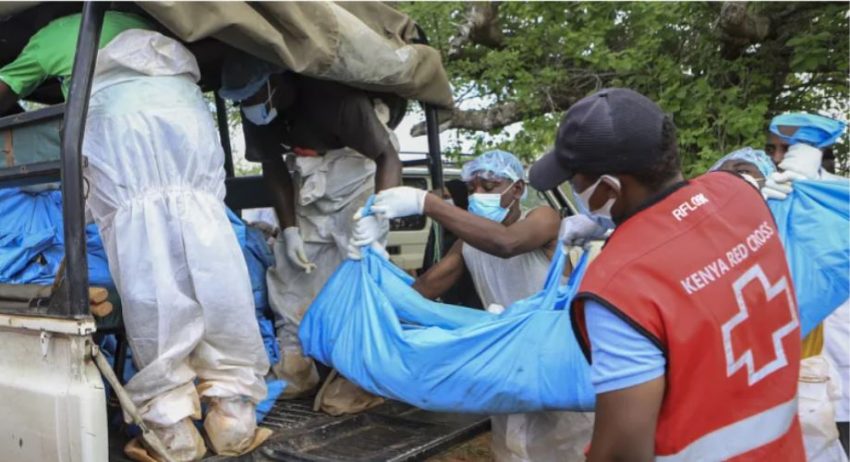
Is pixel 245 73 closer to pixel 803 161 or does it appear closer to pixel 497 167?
pixel 497 167

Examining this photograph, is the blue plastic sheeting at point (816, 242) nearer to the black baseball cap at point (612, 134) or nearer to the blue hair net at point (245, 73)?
the black baseball cap at point (612, 134)

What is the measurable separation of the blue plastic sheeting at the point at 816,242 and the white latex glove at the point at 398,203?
1.29 metres

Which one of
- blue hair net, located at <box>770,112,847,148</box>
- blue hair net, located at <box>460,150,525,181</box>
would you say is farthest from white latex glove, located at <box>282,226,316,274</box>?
blue hair net, located at <box>770,112,847,148</box>

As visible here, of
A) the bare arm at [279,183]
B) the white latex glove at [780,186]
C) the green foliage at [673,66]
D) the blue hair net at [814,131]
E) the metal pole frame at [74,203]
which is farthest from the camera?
the green foliage at [673,66]

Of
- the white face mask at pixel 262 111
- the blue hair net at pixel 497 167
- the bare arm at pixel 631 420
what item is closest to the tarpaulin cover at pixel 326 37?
the white face mask at pixel 262 111

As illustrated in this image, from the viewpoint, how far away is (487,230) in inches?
119

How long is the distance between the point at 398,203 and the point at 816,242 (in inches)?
58.7

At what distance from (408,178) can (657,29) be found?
2.64 metres

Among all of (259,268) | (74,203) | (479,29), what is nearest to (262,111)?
(259,268)

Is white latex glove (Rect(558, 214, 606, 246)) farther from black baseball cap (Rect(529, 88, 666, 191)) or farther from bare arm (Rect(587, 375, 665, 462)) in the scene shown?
bare arm (Rect(587, 375, 665, 462))

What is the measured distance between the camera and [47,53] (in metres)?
2.53

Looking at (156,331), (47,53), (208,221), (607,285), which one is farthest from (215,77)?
(607,285)

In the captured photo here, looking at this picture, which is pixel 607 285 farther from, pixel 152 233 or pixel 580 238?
pixel 152 233

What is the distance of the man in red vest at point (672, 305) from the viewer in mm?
1443
